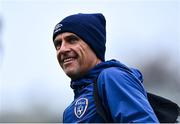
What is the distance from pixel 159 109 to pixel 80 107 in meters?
0.48

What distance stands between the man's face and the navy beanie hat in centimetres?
4

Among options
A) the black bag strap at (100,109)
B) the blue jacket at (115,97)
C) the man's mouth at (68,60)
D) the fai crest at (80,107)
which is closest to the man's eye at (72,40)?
the man's mouth at (68,60)

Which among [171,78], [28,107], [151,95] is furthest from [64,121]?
[28,107]

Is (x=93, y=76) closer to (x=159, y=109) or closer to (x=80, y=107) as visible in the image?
→ (x=80, y=107)

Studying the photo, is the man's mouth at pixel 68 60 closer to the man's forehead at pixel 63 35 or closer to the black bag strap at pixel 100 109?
the man's forehead at pixel 63 35

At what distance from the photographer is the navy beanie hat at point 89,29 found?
16.3ft

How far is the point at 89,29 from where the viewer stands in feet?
16.6

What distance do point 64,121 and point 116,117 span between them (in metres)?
0.54

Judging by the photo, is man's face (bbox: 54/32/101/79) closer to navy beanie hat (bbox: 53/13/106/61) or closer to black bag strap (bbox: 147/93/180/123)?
navy beanie hat (bbox: 53/13/106/61)

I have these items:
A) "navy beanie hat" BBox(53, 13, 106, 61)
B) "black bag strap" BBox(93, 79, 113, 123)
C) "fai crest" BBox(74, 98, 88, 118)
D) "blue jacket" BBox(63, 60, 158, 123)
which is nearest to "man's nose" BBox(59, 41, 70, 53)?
"navy beanie hat" BBox(53, 13, 106, 61)

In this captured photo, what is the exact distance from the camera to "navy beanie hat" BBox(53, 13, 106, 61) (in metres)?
4.96

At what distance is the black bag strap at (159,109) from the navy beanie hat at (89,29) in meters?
0.47

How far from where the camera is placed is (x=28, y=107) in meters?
20.5

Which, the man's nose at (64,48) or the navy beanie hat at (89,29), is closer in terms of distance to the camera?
the man's nose at (64,48)
